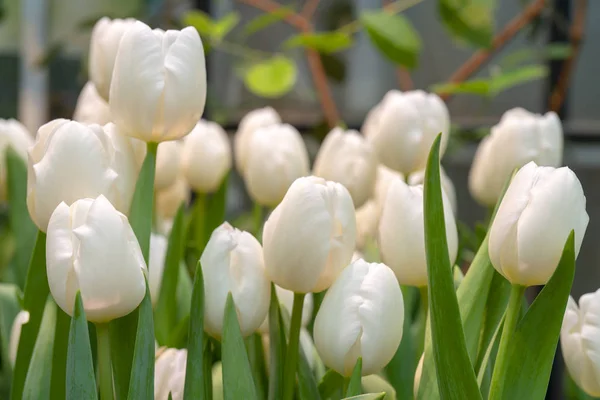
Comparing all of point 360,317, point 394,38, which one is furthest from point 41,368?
point 394,38

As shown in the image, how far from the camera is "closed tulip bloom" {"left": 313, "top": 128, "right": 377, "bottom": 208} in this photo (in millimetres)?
514

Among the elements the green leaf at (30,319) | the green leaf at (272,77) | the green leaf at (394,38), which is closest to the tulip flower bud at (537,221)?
the green leaf at (30,319)

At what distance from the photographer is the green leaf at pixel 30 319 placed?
363 millimetres

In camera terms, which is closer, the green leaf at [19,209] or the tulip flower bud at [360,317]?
the tulip flower bud at [360,317]

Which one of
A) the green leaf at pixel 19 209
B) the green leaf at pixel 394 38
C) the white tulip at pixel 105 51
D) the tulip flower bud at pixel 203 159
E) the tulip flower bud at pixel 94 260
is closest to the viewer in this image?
the tulip flower bud at pixel 94 260

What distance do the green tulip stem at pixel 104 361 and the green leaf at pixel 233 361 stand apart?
0.15 feet

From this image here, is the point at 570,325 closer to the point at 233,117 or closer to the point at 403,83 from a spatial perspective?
the point at 403,83

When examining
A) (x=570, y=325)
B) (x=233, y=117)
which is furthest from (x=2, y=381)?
(x=233, y=117)

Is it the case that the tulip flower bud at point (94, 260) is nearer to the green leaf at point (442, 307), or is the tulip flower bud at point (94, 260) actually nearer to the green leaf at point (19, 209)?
the green leaf at point (442, 307)

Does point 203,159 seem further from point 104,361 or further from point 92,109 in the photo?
point 104,361

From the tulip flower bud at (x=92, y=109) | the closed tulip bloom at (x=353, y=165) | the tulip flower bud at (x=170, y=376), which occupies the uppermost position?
the tulip flower bud at (x=92, y=109)

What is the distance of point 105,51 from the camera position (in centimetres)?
40

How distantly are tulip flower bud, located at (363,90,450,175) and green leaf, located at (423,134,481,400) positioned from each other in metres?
0.21

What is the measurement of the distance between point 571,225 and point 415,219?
8cm
